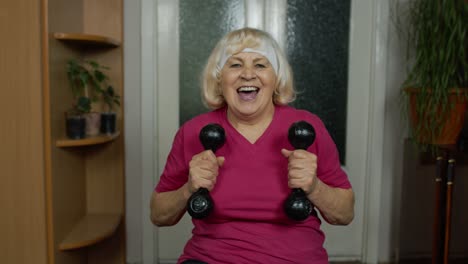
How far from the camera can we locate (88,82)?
249 centimetres

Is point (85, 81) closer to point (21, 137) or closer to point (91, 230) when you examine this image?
point (21, 137)

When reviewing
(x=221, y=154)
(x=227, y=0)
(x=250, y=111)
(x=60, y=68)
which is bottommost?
(x=221, y=154)

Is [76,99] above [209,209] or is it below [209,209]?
above

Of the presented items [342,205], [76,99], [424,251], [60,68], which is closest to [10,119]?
[60,68]

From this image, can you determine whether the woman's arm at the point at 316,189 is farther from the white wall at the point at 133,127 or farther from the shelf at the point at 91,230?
the white wall at the point at 133,127

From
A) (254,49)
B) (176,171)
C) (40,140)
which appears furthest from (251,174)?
(40,140)

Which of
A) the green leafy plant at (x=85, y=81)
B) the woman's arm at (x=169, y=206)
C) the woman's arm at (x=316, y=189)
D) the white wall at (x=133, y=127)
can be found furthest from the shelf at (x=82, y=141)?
the woman's arm at (x=316, y=189)

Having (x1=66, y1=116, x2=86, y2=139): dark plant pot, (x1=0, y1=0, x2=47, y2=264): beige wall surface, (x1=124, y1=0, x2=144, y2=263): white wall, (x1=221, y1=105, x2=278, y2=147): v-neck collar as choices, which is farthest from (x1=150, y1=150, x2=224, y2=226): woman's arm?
(x1=124, y1=0, x2=144, y2=263): white wall

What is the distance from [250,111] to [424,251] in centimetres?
153

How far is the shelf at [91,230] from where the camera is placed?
222 centimetres

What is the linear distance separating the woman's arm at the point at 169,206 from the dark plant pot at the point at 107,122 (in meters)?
1.13

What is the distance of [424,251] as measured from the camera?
238cm

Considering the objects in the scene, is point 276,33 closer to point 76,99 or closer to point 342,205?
point 76,99

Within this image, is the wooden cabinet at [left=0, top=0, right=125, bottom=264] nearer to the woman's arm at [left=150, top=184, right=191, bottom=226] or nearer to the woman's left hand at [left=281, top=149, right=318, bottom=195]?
the woman's arm at [left=150, top=184, right=191, bottom=226]
